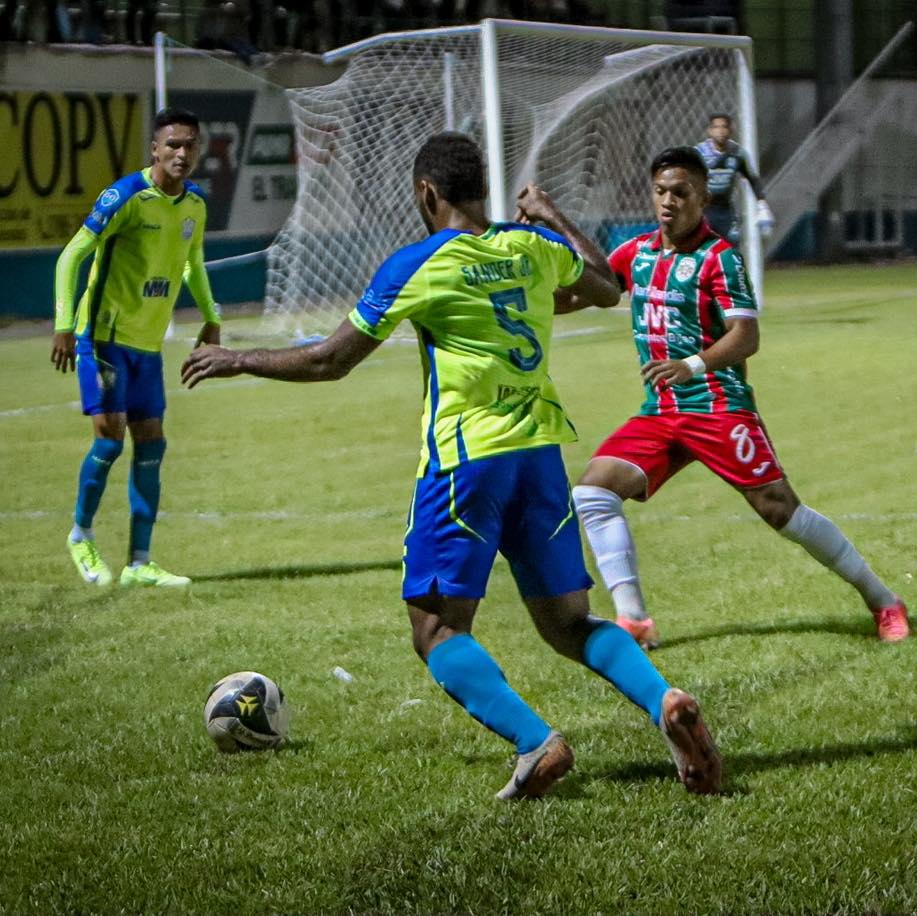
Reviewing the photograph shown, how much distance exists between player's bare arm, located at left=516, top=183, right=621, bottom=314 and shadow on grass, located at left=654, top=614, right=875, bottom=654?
1727mm

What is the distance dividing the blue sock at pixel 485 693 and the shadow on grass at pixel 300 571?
336 cm

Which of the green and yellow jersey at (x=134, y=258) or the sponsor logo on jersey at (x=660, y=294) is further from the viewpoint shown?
the green and yellow jersey at (x=134, y=258)

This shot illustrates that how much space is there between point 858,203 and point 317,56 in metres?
12.3

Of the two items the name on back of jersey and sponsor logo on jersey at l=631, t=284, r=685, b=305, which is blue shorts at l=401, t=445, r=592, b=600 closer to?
the name on back of jersey

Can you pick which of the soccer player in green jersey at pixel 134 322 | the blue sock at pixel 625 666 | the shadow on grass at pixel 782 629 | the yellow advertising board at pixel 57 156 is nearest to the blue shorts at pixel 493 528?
the blue sock at pixel 625 666

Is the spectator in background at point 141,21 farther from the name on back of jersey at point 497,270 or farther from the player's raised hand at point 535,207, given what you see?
the name on back of jersey at point 497,270

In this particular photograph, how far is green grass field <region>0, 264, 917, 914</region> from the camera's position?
3803 mm

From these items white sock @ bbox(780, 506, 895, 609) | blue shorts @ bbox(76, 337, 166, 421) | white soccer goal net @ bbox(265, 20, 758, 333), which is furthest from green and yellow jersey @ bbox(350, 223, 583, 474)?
white soccer goal net @ bbox(265, 20, 758, 333)

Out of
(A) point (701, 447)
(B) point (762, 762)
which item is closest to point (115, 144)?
(A) point (701, 447)

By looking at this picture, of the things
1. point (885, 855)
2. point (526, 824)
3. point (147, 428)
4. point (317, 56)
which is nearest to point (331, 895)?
point (526, 824)

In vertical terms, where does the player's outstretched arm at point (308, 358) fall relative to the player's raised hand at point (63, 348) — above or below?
above

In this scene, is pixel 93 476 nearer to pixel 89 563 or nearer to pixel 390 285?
pixel 89 563

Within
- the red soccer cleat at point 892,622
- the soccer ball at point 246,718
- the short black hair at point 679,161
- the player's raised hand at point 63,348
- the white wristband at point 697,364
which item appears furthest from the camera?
the player's raised hand at point 63,348

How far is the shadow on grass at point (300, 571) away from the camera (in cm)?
768
